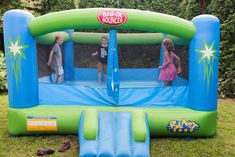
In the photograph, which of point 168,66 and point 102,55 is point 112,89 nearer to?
point 102,55

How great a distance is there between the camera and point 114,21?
187 inches

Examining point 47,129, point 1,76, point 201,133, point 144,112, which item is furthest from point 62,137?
point 1,76

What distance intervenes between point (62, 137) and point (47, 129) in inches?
10.7

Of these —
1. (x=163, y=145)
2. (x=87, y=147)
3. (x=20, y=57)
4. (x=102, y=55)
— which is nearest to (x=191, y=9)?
(x=102, y=55)

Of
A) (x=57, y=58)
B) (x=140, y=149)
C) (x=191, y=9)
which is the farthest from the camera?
(x=191, y=9)

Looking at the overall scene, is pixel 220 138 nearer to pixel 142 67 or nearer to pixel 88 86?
pixel 142 67

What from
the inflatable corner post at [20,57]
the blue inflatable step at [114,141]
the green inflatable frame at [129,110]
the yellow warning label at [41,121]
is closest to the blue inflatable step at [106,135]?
the blue inflatable step at [114,141]

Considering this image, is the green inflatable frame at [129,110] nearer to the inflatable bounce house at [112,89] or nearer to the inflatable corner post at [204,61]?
the inflatable bounce house at [112,89]

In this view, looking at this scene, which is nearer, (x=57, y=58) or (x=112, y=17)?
(x=112, y=17)

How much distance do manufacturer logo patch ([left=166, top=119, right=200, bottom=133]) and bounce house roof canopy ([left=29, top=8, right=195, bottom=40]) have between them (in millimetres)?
1327

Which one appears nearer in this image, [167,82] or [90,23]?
[90,23]

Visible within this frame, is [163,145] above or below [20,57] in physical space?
below

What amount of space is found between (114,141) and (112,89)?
0.97m

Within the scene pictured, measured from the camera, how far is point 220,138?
511 centimetres
